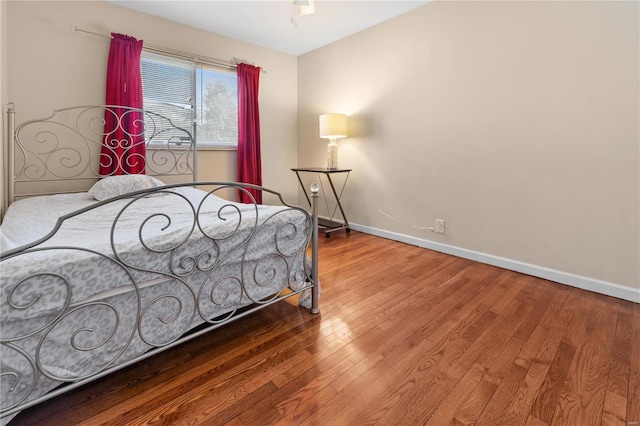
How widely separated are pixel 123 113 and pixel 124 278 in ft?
7.95

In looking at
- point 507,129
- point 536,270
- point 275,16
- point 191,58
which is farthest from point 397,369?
point 191,58

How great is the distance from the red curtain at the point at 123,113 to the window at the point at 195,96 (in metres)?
0.16

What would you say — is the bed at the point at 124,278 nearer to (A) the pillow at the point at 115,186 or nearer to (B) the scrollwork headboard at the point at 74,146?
(A) the pillow at the point at 115,186

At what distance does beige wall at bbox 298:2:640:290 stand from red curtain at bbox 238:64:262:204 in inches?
44.4

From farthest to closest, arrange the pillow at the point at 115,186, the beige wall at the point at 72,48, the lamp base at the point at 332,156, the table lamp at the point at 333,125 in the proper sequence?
1. the lamp base at the point at 332,156
2. the table lamp at the point at 333,125
3. the beige wall at the point at 72,48
4. the pillow at the point at 115,186

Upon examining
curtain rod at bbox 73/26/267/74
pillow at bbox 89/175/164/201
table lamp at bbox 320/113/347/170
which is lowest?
pillow at bbox 89/175/164/201

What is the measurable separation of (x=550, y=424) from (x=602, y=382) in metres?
0.41

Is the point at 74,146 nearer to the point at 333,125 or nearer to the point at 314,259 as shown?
the point at 333,125

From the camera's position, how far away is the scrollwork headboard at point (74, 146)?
262cm

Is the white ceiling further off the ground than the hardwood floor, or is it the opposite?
the white ceiling

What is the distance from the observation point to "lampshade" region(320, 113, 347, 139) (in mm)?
3451

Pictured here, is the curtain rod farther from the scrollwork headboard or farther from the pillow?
the pillow

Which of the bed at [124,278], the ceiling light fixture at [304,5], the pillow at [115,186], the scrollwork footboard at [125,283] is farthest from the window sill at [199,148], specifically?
the ceiling light fixture at [304,5]

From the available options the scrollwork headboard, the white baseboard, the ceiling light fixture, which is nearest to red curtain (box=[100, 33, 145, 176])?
the scrollwork headboard
